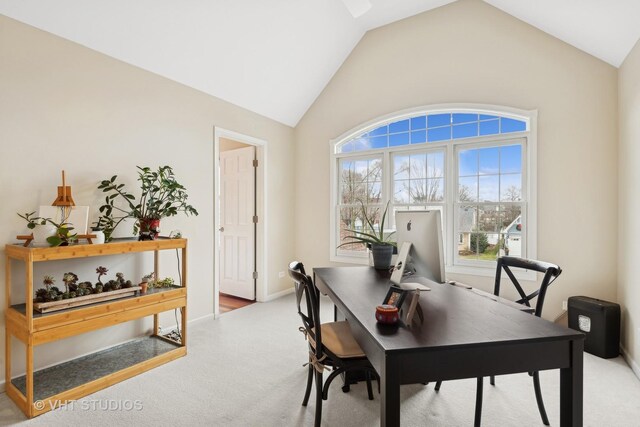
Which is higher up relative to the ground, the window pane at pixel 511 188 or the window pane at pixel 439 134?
the window pane at pixel 439 134

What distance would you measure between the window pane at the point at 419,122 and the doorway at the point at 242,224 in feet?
6.64

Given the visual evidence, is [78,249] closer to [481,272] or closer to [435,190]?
[435,190]

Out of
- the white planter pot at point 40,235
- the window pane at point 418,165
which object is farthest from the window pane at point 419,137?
the white planter pot at point 40,235

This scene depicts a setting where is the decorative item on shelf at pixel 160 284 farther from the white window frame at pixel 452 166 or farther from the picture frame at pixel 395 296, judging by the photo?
the white window frame at pixel 452 166

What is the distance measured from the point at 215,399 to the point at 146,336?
4.39 ft

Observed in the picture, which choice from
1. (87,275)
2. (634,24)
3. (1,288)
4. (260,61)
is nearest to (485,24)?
(634,24)

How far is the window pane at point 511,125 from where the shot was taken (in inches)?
140

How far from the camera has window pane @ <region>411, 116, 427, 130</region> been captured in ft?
13.6

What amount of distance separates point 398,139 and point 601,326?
112 inches

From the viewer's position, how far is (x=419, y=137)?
4.19m

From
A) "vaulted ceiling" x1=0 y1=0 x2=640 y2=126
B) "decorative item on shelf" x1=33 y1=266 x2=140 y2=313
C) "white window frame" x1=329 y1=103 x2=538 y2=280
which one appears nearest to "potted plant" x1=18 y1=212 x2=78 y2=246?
"decorative item on shelf" x1=33 y1=266 x2=140 y2=313

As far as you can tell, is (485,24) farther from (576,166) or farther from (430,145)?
(576,166)

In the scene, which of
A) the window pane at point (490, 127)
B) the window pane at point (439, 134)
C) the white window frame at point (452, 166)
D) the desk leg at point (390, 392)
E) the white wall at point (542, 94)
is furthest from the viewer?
the window pane at point (439, 134)

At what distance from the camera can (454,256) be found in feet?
13.0
